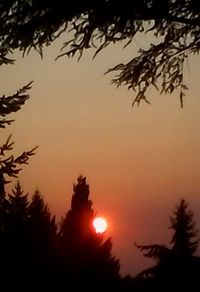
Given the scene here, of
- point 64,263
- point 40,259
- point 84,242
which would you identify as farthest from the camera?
point 84,242

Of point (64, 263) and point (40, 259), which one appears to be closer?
point (40, 259)

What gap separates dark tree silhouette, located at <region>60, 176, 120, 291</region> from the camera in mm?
18881

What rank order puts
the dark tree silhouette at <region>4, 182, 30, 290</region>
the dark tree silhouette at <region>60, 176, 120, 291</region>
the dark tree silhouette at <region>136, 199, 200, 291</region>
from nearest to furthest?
the dark tree silhouette at <region>136, 199, 200, 291</region>
the dark tree silhouette at <region>4, 182, 30, 290</region>
the dark tree silhouette at <region>60, 176, 120, 291</region>

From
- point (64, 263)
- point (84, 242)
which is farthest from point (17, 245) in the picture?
point (84, 242)

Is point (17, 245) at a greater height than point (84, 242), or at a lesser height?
lesser

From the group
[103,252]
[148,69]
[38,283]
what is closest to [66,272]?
[38,283]

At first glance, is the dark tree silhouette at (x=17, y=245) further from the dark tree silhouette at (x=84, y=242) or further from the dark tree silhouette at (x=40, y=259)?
the dark tree silhouette at (x=84, y=242)

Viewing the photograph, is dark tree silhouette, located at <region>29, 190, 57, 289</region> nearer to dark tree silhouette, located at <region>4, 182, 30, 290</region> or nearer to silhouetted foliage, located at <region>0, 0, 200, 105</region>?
dark tree silhouette, located at <region>4, 182, 30, 290</region>

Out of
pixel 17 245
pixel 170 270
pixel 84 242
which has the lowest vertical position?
pixel 170 270

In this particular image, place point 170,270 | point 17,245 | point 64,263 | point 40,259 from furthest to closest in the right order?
point 64,263 → point 40,259 → point 17,245 → point 170,270

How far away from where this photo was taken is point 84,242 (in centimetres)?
2319

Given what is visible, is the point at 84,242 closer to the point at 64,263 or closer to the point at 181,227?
the point at 64,263

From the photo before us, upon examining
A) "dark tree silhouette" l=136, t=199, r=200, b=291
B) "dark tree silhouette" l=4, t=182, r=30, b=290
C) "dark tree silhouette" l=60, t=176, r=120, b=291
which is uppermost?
"dark tree silhouette" l=60, t=176, r=120, b=291

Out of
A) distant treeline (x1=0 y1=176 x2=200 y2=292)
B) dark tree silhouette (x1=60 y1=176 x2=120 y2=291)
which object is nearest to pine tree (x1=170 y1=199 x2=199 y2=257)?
distant treeline (x1=0 y1=176 x2=200 y2=292)
